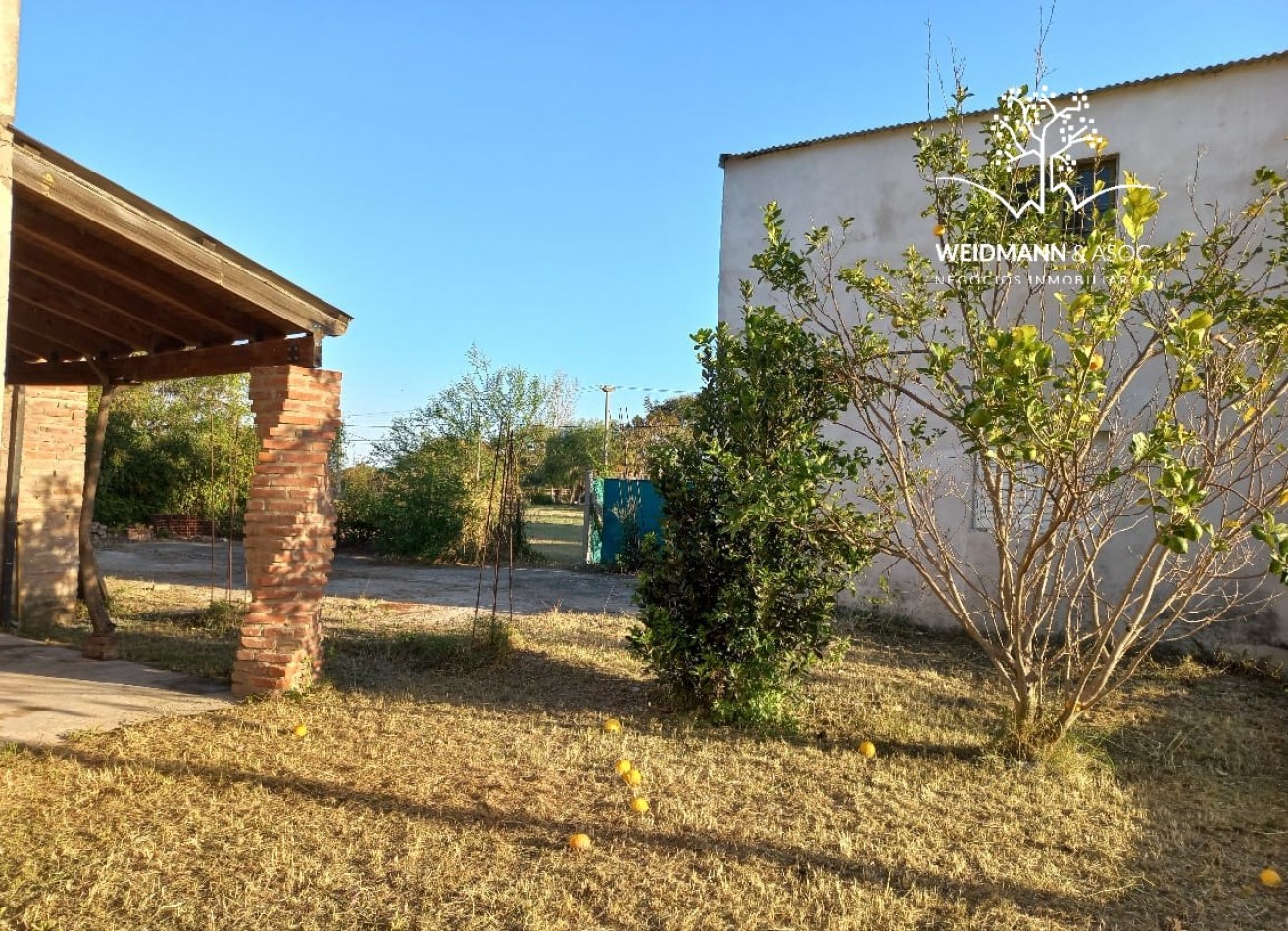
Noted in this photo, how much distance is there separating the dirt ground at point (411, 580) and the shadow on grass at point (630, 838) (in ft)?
21.8

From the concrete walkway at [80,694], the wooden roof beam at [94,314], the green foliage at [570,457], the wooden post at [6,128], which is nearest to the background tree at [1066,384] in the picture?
the wooden post at [6,128]

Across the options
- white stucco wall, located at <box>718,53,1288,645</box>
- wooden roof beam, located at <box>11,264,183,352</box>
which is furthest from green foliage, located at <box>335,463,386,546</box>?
wooden roof beam, located at <box>11,264,183,352</box>

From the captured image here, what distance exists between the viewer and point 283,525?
5.97 metres

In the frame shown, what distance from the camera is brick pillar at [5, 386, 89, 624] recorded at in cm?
877

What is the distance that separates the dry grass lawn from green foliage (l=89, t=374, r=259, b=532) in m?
17.1

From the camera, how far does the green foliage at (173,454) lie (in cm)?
2117

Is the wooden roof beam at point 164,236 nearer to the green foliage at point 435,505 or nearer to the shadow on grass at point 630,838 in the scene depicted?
the shadow on grass at point 630,838

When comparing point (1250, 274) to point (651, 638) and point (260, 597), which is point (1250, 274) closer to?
point (651, 638)

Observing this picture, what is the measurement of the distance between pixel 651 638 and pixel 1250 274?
681 cm

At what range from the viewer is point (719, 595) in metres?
5.71

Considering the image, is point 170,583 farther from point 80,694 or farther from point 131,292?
point 131,292

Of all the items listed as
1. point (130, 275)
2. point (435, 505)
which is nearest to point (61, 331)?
point (130, 275)

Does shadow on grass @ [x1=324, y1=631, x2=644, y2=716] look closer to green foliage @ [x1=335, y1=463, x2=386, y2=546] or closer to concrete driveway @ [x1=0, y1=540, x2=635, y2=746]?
concrete driveway @ [x1=0, y1=540, x2=635, y2=746]

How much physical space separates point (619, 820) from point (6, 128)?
13.2 feet
